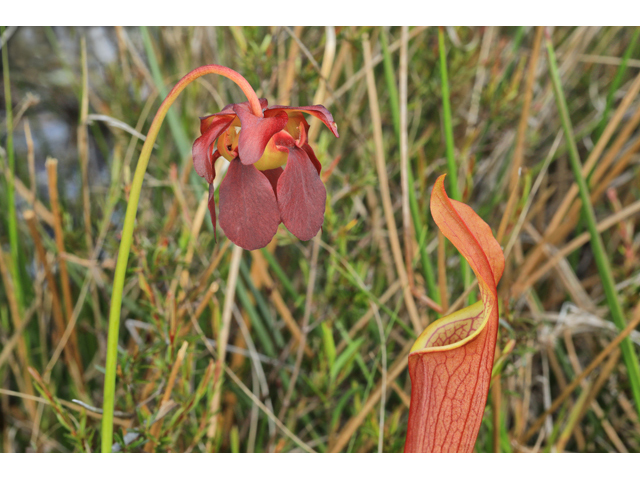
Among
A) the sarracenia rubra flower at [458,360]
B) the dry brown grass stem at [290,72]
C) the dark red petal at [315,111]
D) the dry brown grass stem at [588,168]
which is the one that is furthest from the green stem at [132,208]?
the dry brown grass stem at [588,168]

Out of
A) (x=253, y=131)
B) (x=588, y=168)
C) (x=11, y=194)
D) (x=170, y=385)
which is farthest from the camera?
(x=588, y=168)

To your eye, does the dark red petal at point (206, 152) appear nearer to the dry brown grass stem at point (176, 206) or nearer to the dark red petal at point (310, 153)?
the dark red petal at point (310, 153)

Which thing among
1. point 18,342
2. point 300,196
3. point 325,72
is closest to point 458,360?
point 300,196

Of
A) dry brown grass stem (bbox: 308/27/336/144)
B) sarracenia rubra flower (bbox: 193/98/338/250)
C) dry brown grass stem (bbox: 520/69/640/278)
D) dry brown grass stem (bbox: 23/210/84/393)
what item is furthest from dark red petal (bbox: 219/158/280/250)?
dry brown grass stem (bbox: 520/69/640/278)

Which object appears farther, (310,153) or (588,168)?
(588,168)

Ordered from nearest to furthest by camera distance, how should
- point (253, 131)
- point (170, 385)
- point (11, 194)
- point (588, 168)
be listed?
point (253, 131) < point (170, 385) < point (11, 194) < point (588, 168)

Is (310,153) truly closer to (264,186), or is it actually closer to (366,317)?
(264,186)
